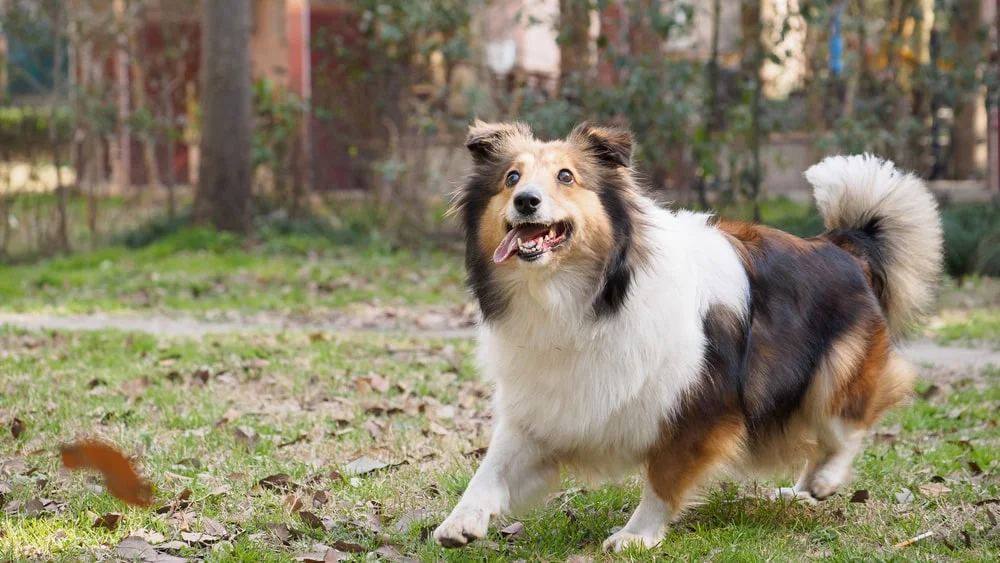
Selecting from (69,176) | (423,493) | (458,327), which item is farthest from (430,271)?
(423,493)

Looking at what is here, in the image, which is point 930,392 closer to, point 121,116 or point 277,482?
point 277,482

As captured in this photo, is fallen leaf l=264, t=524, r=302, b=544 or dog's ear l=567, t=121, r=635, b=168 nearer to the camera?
fallen leaf l=264, t=524, r=302, b=544

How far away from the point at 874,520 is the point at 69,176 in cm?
1091

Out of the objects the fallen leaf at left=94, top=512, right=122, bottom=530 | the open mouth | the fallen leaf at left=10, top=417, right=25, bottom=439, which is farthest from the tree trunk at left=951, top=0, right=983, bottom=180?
the fallen leaf at left=94, top=512, right=122, bottom=530

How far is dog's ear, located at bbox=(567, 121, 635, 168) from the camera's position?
14.0 ft

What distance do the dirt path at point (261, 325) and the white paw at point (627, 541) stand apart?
468 cm

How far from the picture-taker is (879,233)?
4926 mm

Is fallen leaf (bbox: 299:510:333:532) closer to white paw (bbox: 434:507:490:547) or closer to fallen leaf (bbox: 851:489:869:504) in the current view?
white paw (bbox: 434:507:490:547)

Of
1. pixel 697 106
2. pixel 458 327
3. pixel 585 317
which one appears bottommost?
pixel 458 327

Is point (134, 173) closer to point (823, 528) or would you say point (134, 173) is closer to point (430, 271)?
point (430, 271)

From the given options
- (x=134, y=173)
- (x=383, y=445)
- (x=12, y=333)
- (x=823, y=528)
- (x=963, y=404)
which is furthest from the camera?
(x=134, y=173)

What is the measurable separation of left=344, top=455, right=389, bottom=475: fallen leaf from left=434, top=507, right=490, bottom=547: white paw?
1.20 m

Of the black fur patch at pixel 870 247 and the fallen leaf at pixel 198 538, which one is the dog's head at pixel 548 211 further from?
the fallen leaf at pixel 198 538

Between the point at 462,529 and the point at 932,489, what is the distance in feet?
6.98
